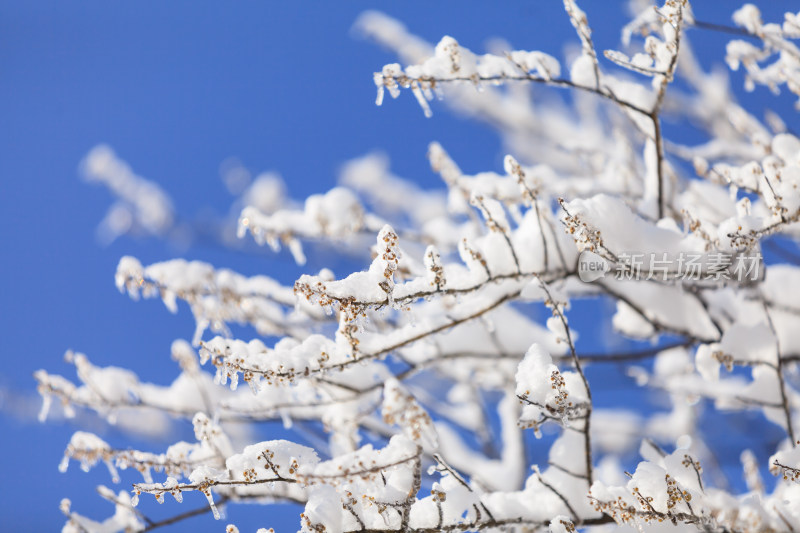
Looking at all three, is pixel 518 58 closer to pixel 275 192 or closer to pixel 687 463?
pixel 687 463

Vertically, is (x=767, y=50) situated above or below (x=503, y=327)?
above

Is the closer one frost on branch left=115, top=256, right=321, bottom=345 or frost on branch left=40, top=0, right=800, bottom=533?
frost on branch left=40, top=0, right=800, bottom=533

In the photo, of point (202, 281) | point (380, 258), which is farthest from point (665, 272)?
point (202, 281)

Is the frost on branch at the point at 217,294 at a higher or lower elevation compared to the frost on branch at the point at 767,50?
lower

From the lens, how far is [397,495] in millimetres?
1428

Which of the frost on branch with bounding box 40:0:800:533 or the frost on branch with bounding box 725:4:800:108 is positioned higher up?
the frost on branch with bounding box 725:4:800:108

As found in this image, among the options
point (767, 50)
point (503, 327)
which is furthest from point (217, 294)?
point (767, 50)

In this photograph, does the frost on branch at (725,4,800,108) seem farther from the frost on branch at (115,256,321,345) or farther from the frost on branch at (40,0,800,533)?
the frost on branch at (115,256,321,345)

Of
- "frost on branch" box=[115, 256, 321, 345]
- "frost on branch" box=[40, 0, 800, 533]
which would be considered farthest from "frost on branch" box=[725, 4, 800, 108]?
"frost on branch" box=[115, 256, 321, 345]

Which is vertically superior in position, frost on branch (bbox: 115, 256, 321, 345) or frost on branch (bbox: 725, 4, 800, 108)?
frost on branch (bbox: 725, 4, 800, 108)

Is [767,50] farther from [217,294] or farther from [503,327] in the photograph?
[217,294]

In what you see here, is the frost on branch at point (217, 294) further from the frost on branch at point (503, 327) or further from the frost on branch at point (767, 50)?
the frost on branch at point (767, 50)

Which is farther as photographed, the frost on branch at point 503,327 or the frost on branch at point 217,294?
the frost on branch at point 217,294

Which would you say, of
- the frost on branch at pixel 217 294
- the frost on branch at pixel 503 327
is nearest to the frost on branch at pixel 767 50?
the frost on branch at pixel 503 327
